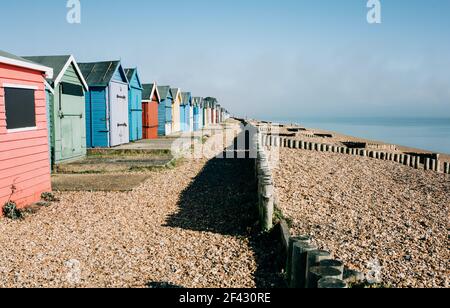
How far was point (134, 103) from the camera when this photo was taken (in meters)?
21.5

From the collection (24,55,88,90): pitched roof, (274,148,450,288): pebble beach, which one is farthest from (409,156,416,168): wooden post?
(24,55,88,90): pitched roof

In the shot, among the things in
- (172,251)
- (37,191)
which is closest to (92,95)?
(37,191)

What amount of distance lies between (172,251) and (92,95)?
1326 centimetres

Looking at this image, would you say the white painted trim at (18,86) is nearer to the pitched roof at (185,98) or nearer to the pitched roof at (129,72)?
the pitched roof at (129,72)

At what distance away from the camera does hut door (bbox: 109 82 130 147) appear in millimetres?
17938

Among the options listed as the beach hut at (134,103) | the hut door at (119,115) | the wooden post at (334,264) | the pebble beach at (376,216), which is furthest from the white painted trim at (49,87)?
the wooden post at (334,264)

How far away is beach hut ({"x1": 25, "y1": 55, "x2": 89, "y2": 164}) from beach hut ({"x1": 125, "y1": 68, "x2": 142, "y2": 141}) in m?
5.59

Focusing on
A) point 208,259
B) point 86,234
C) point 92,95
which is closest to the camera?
point 208,259

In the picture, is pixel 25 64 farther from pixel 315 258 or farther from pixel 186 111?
pixel 186 111

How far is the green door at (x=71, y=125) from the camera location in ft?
44.8

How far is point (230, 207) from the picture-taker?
8.52 metres
